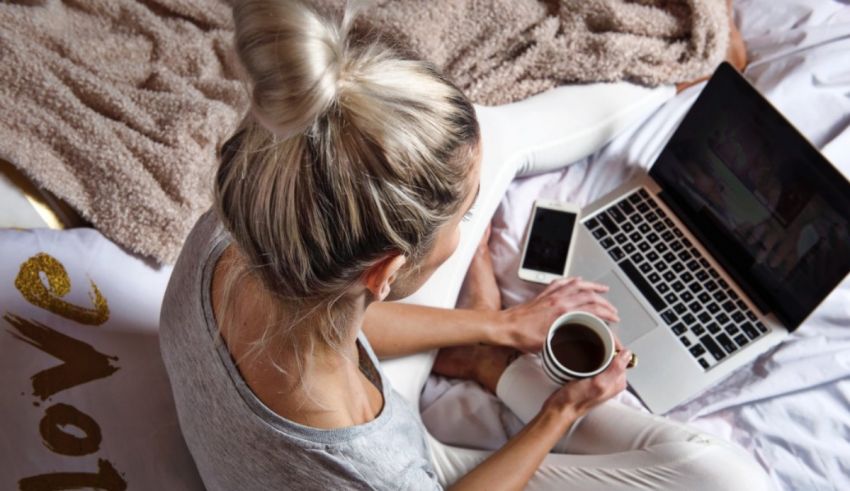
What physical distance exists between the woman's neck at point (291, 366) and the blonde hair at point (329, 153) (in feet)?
0.18

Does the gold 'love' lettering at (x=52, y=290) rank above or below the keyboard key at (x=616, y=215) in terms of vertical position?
above

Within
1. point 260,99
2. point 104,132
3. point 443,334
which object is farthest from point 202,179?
point 260,99

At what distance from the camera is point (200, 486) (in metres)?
0.81

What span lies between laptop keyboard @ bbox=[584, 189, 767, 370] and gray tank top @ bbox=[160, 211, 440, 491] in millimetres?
472

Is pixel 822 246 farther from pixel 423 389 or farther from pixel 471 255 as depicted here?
pixel 423 389

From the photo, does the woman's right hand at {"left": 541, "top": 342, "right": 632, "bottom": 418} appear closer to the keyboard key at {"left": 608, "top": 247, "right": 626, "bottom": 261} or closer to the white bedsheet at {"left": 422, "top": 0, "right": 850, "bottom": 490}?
the white bedsheet at {"left": 422, "top": 0, "right": 850, "bottom": 490}

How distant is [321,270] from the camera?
55cm

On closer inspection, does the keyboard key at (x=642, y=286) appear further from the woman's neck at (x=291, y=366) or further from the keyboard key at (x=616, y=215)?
the woman's neck at (x=291, y=366)

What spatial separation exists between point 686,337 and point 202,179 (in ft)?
2.31

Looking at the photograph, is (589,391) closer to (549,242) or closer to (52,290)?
(549,242)

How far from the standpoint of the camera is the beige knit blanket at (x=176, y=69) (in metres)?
0.90

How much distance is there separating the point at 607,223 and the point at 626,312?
5.8 inches

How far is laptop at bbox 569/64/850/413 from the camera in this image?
891mm

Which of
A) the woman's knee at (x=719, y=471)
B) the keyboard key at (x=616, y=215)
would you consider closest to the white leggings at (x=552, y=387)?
the woman's knee at (x=719, y=471)
